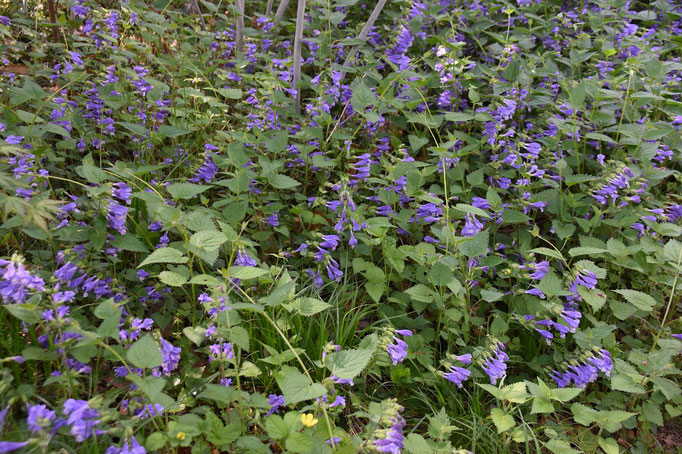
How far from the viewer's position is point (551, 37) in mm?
4168

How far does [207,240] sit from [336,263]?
838mm

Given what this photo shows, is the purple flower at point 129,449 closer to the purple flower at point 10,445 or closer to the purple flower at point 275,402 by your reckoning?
the purple flower at point 10,445

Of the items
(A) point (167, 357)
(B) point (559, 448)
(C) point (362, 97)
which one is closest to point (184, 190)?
(A) point (167, 357)

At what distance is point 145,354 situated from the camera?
1724 millimetres

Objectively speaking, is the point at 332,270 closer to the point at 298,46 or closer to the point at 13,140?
the point at 13,140

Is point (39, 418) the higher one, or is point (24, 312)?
point (24, 312)

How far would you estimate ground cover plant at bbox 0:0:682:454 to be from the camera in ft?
6.17

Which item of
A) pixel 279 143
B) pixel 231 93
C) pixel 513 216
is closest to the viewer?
pixel 513 216

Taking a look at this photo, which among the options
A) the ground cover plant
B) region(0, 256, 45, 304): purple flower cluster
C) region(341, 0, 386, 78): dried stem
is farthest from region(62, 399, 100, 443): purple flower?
region(341, 0, 386, 78): dried stem

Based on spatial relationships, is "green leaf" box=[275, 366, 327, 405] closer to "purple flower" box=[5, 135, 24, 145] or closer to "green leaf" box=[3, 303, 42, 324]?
"green leaf" box=[3, 303, 42, 324]

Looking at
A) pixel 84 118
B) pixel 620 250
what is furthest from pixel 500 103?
pixel 84 118

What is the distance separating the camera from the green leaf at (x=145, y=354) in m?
1.70

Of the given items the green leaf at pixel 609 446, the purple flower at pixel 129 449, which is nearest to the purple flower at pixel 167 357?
the purple flower at pixel 129 449

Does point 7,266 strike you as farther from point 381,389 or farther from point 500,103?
point 500,103
